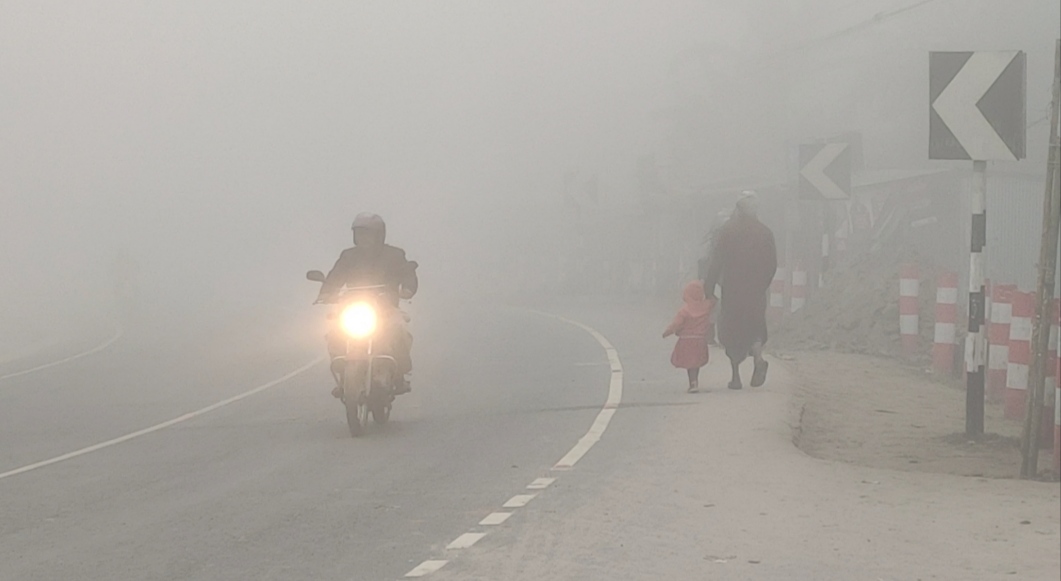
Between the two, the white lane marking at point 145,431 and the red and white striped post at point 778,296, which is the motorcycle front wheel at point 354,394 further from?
the red and white striped post at point 778,296

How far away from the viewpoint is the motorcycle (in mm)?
12680

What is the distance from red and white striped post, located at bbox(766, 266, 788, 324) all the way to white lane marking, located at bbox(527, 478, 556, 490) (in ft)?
52.5

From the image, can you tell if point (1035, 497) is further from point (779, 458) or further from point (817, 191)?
point (817, 191)

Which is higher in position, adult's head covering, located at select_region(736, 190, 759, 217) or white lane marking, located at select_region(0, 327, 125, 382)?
adult's head covering, located at select_region(736, 190, 759, 217)

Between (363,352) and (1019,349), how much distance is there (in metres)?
5.59

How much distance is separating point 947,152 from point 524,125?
80605 mm

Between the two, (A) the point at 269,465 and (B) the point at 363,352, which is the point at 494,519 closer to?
(A) the point at 269,465

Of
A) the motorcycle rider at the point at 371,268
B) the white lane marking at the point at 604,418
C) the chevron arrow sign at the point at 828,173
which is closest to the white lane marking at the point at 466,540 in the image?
the white lane marking at the point at 604,418

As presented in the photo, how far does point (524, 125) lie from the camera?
91.3 metres

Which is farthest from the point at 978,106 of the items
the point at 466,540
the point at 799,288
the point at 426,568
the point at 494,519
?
the point at 799,288

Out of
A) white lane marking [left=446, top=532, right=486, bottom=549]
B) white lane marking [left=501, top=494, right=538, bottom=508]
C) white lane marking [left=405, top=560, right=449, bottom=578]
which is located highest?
white lane marking [left=405, top=560, right=449, bottom=578]

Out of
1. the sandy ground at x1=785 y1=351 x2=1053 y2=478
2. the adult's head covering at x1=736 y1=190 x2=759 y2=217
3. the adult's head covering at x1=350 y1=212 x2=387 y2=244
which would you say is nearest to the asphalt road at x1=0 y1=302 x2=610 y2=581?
the adult's head covering at x1=350 y1=212 x2=387 y2=244

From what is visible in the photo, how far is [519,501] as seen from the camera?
9203mm

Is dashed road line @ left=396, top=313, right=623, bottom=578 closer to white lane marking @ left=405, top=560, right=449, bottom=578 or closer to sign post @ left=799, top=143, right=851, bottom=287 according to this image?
white lane marking @ left=405, top=560, right=449, bottom=578
